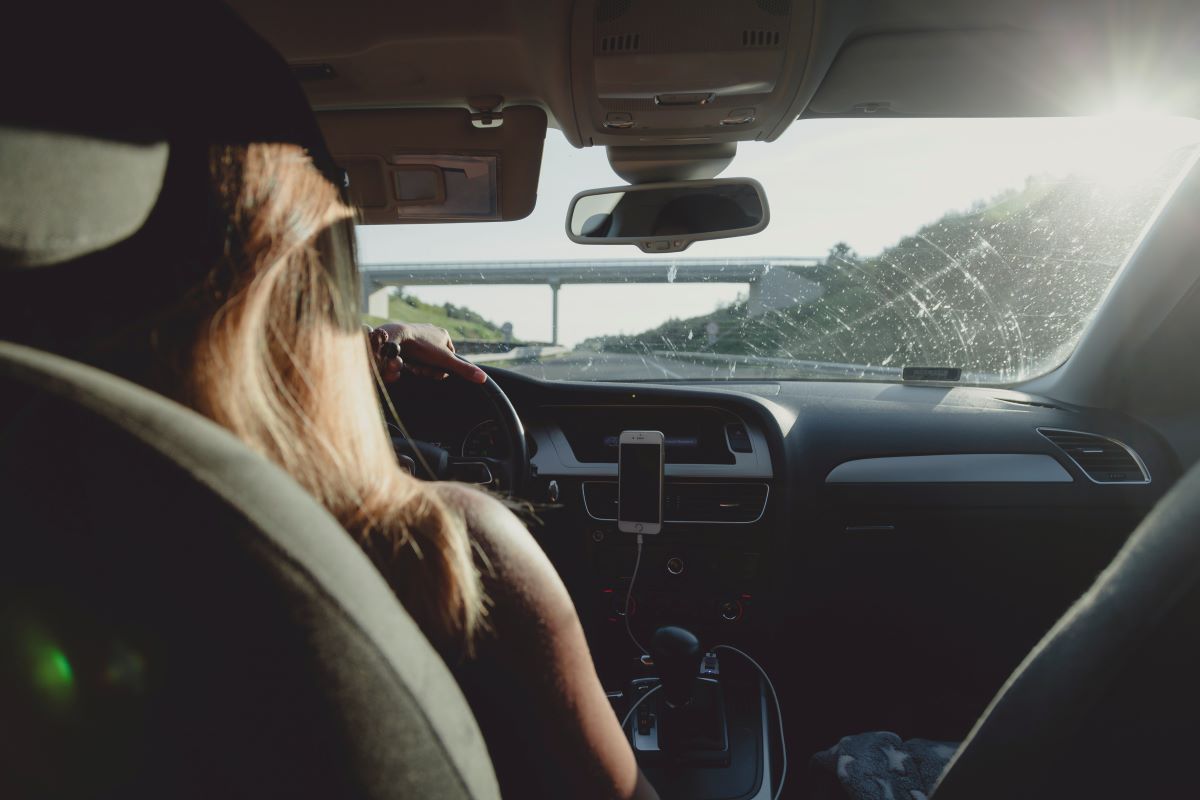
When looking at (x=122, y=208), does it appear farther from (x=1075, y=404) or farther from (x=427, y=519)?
(x=1075, y=404)

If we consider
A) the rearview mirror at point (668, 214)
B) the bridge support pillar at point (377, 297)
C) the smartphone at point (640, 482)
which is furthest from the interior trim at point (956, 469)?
the bridge support pillar at point (377, 297)

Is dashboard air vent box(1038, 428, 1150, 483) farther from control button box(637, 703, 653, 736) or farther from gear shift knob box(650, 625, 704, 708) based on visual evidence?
control button box(637, 703, 653, 736)

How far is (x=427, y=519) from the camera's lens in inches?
33.5

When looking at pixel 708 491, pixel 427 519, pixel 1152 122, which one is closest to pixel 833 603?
pixel 708 491

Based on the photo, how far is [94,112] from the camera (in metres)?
0.59

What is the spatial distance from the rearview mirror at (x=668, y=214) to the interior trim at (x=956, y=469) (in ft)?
3.74

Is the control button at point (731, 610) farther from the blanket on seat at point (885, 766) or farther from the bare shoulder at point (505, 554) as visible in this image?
the bare shoulder at point (505, 554)

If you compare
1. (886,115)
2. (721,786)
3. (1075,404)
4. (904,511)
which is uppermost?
(886,115)

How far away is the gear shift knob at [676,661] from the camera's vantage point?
2504 mm

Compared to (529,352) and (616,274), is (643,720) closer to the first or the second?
(529,352)

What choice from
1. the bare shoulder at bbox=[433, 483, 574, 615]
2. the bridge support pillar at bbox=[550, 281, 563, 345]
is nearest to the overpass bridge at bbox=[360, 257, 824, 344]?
the bridge support pillar at bbox=[550, 281, 563, 345]

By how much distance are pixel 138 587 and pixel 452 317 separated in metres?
2.78

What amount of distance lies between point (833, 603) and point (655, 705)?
0.95m

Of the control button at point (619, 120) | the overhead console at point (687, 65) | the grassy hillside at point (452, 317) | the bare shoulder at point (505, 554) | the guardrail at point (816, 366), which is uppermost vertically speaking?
the overhead console at point (687, 65)
